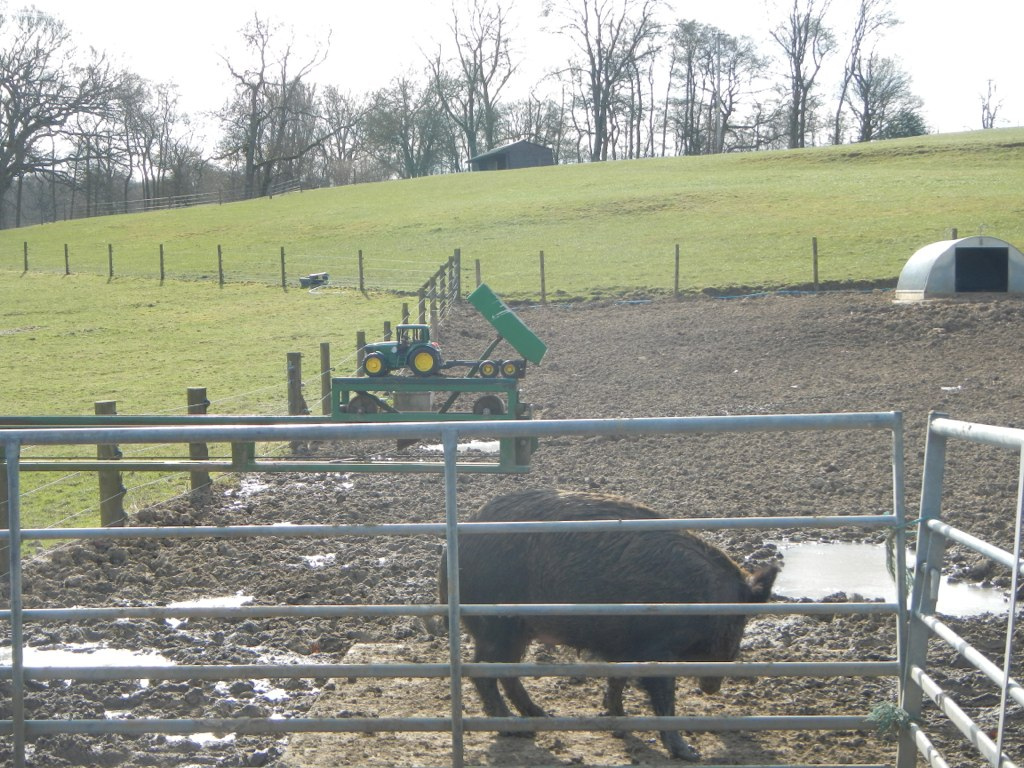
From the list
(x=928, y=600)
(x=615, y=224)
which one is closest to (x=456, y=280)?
(x=615, y=224)

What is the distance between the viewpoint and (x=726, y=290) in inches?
1022

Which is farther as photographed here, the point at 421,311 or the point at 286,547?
the point at 421,311

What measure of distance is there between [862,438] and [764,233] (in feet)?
81.9

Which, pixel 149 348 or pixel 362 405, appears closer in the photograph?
pixel 362 405

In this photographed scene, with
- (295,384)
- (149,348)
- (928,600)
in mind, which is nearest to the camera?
(928,600)

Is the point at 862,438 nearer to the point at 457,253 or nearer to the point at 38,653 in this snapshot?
the point at 38,653

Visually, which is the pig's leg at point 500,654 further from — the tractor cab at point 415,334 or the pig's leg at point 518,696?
the tractor cab at point 415,334

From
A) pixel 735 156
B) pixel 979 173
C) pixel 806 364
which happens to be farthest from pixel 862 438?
pixel 735 156

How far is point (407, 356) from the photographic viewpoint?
9039mm

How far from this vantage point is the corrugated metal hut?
69.4ft

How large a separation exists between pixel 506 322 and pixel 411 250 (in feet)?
97.7

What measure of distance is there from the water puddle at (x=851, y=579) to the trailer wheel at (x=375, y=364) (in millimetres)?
3614

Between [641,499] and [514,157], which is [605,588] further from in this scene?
[514,157]

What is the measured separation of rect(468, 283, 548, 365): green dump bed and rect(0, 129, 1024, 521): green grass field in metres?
4.67
